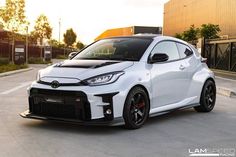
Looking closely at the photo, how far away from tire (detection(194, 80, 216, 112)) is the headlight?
2974 millimetres

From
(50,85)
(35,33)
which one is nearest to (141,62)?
(50,85)

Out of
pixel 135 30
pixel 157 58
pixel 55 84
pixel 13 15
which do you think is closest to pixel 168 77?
pixel 157 58

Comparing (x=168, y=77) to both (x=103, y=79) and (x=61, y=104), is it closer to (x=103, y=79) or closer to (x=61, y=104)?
(x=103, y=79)

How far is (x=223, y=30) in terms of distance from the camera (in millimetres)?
44875

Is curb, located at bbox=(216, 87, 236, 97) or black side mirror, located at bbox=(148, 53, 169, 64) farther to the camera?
curb, located at bbox=(216, 87, 236, 97)

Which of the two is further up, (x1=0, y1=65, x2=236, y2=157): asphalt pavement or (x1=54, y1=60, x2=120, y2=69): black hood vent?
(x1=54, y1=60, x2=120, y2=69): black hood vent

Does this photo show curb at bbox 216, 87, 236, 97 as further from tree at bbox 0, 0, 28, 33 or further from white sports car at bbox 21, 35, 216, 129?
tree at bbox 0, 0, 28, 33

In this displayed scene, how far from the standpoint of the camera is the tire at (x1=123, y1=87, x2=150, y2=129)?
741 centimetres

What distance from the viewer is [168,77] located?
27.9ft

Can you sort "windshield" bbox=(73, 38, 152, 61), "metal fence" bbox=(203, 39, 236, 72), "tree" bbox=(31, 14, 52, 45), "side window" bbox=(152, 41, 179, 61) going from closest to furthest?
"windshield" bbox=(73, 38, 152, 61), "side window" bbox=(152, 41, 179, 61), "metal fence" bbox=(203, 39, 236, 72), "tree" bbox=(31, 14, 52, 45)

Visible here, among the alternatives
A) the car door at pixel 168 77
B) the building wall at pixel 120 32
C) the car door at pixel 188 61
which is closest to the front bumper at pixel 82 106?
the car door at pixel 168 77

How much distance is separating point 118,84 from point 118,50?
124 centimetres

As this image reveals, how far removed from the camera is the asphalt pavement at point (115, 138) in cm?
609

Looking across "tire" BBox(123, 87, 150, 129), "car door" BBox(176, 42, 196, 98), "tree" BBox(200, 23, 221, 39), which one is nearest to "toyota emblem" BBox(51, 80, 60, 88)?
"tire" BBox(123, 87, 150, 129)
